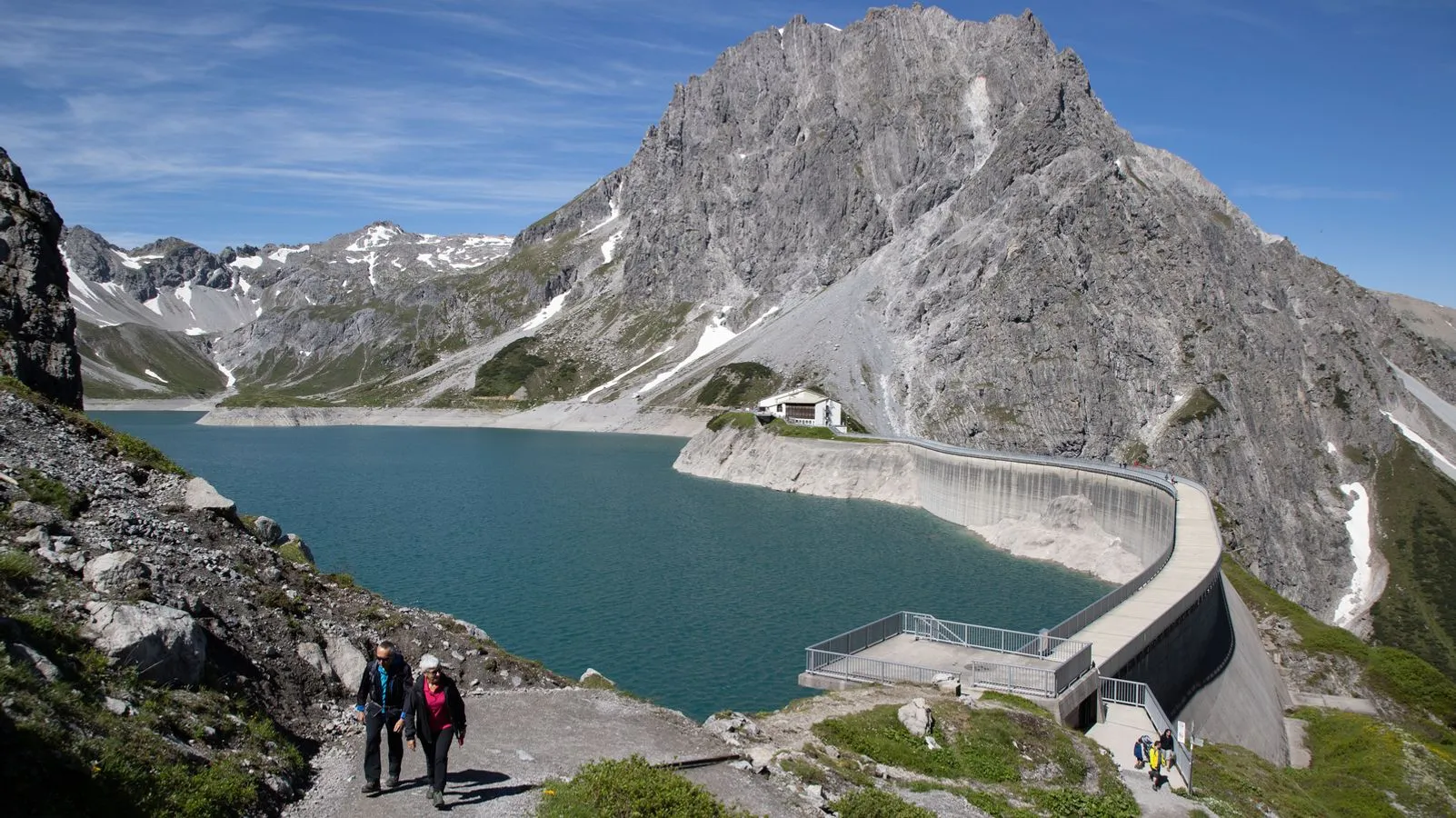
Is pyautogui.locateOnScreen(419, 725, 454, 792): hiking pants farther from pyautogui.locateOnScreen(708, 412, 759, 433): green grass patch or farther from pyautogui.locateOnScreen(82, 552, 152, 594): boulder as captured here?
Answer: pyautogui.locateOnScreen(708, 412, 759, 433): green grass patch

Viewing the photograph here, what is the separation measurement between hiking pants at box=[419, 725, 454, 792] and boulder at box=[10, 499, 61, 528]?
9.11m

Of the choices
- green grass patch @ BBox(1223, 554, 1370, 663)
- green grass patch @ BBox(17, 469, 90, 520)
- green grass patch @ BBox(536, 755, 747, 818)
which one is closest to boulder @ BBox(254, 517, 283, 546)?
green grass patch @ BBox(17, 469, 90, 520)

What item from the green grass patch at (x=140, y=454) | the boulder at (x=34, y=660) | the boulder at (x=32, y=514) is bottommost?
the boulder at (x=34, y=660)

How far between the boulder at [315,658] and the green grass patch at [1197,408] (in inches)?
5999

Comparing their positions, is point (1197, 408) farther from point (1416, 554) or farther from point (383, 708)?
point (383, 708)

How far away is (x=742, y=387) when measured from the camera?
7505 inches

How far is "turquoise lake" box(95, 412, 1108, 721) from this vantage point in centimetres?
4212

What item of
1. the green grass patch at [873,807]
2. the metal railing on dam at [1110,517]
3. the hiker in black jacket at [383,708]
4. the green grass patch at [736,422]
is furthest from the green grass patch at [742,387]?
the hiker in black jacket at [383,708]

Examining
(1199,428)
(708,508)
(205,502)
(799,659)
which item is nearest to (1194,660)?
(799,659)

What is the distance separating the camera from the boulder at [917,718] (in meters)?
22.5

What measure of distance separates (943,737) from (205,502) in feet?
61.8

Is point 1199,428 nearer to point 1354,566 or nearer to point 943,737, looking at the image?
point 1354,566

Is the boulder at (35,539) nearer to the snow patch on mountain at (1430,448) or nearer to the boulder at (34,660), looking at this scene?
the boulder at (34,660)

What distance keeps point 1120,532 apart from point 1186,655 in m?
33.2
